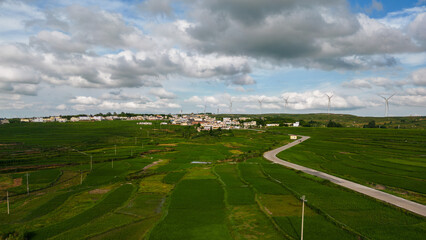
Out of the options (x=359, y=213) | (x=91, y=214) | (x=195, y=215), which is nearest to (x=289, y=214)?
(x=359, y=213)

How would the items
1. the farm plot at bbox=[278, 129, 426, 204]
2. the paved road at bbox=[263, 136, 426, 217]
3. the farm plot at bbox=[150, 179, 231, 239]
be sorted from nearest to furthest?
the farm plot at bbox=[150, 179, 231, 239], the paved road at bbox=[263, 136, 426, 217], the farm plot at bbox=[278, 129, 426, 204]

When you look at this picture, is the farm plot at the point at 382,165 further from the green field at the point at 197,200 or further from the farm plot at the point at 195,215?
the farm plot at the point at 195,215

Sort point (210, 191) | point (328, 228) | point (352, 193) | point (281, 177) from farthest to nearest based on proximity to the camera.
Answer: point (281, 177) < point (210, 191) < point (352, 193) < point (328, 228)

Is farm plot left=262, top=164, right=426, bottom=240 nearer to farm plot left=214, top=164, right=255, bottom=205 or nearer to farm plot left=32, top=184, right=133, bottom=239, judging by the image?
farm plot left=214, top=164, right=255, bottom=205

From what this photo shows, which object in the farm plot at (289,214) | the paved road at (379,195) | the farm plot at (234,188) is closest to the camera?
the farm plot at (289,214)

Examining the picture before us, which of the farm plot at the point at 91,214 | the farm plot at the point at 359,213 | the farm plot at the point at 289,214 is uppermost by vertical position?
the farm plot at the point at 359,213

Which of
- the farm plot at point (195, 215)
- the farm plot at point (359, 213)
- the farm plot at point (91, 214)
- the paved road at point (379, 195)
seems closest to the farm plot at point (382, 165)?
the paved road at point (379, 195)

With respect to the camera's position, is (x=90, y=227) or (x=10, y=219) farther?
(x=10, y=219)

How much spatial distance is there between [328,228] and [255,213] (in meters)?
9.66

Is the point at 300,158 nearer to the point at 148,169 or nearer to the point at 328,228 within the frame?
the point at 148,169

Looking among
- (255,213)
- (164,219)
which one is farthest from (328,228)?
(164,219)

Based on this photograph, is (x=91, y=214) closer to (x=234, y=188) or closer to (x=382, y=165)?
(x=234, y=188)

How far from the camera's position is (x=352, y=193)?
43.9 metres

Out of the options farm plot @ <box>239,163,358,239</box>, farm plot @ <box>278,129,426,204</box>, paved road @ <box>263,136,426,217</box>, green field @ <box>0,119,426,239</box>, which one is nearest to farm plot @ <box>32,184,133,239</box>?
green field @ <box>0,119,426,239</box>
